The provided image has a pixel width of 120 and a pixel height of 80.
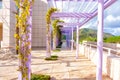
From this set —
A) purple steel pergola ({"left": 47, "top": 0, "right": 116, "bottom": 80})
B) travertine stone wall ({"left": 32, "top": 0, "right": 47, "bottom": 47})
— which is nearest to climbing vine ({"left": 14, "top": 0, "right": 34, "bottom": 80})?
purple steel pergola ({"left": 47, "top": 0, "right": 116, "bottom": 80})

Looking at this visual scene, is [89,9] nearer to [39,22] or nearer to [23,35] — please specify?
[23,35]

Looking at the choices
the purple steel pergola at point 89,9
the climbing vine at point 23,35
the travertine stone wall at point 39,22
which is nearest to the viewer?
the climbing vine at point 23,35

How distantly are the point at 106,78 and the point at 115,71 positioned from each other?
0.80 m

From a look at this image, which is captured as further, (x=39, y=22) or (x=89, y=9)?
(x=39, y=22)

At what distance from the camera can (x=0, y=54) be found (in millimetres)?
16484

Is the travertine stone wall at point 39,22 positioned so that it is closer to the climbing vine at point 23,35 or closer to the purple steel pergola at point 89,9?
the purple steel pergola at point 89,9

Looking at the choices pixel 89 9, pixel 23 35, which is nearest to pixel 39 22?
pixel 89 9

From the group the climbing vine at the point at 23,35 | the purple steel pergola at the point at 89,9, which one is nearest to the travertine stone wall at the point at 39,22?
the purple steel pergola at the point at 89,9

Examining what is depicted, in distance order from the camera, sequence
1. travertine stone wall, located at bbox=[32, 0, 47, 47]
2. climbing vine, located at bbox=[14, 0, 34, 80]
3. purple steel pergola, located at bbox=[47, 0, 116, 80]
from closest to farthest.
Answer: climbing vine, located at bbox=[14, 0, 34, 80], purple steel pergola, located at bbox=[47, 0, 116, 80], travertine stone wall, located at bbox=[32, 0, 47, 47]

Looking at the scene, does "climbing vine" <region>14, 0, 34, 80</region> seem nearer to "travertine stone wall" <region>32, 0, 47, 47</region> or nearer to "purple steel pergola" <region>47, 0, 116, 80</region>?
"purple steel pergola" <region>47, 0, 116, 80</region>

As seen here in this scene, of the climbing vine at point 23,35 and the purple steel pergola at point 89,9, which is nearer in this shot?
the climbing vine at point 23,35

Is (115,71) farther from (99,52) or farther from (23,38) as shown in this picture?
(23,38)

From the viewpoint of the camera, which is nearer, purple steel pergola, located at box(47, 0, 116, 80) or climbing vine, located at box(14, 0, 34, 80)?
climbing vine, located at box(14, 0, 34, 80)

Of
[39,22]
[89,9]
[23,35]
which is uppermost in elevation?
[39,22]
